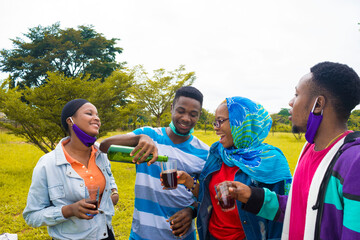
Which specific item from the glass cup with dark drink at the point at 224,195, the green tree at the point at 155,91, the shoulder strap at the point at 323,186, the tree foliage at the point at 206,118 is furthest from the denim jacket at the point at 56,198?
the tree foliage at the point at 206,118

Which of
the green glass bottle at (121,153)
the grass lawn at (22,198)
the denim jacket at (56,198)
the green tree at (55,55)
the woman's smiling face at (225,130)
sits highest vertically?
the green tree at (55,55)

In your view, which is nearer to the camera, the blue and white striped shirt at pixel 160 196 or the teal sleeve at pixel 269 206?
the teal sleeve at pixel 269 206

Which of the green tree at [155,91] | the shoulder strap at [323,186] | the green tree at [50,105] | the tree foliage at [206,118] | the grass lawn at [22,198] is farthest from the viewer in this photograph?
the tree foliage at [206,118]

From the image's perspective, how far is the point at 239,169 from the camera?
7.25 feet

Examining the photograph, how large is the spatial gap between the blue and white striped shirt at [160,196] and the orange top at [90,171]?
16.6 inches

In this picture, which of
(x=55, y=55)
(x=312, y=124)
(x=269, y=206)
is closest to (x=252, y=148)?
(x=269, y=206)

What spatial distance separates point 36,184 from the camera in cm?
231

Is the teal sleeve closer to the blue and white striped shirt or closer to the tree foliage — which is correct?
the blue and white striped shirt

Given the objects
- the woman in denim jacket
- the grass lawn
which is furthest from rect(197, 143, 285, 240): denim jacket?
the grass lawn

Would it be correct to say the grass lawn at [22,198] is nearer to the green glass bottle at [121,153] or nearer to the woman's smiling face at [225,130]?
the green glass bottle at [121,153]

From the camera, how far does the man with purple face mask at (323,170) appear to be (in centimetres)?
127

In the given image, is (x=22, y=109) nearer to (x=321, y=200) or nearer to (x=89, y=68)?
(x=321, y=200)

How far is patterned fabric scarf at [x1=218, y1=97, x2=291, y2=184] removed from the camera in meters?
2.07

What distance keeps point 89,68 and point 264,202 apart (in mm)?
29654
